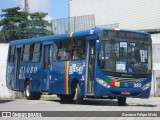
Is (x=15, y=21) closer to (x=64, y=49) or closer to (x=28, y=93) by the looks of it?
(x=28, y=93)

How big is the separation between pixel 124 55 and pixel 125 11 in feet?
118

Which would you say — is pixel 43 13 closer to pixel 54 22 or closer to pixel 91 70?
pixel 54 22

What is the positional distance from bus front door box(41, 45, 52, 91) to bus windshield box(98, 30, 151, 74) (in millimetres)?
4711

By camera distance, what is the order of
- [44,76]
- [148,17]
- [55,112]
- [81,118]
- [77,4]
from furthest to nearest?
[77,4] < [148,17] < [44,76] < [55,112] < [81,118]

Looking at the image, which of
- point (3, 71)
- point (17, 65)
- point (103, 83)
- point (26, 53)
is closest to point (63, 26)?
point (3, 71)

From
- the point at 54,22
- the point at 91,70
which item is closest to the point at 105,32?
the point at 91,70

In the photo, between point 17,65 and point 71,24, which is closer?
point 17,65

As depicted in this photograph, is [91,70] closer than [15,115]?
No

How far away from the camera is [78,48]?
21359mm

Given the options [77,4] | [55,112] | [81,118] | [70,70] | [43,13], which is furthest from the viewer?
[43,13]

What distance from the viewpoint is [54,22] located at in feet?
155

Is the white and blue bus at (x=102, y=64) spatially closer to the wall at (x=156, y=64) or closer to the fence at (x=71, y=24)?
the wall at (x=156, y=64)

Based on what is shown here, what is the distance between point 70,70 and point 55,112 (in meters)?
6.28

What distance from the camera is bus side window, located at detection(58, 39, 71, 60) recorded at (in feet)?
72.5
